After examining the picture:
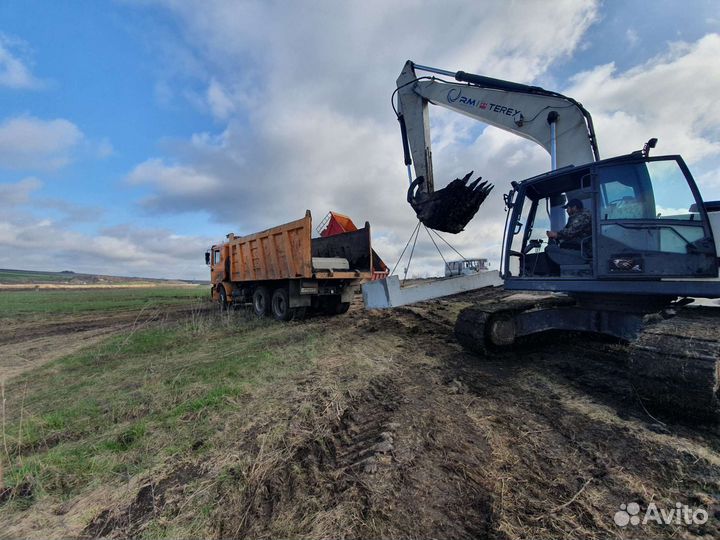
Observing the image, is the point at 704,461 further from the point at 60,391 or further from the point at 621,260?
the point at 60,391

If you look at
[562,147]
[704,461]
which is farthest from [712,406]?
[562,147]

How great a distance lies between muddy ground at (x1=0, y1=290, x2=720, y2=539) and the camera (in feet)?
5.62

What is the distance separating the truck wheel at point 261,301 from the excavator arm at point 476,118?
216 inches

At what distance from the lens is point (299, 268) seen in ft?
26.7

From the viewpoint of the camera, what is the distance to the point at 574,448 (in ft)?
7.73

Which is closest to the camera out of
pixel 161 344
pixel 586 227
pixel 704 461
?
pixel 704 461

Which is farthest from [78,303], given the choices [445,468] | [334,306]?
[445,468]

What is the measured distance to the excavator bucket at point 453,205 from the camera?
5.99 meters

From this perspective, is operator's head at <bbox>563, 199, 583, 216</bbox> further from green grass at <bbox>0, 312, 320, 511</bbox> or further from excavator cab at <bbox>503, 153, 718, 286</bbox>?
green grass at <bbox>0, 312, 320, 511</bbox>

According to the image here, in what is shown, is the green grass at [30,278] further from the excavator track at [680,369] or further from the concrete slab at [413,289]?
the excavator track at [680,369]

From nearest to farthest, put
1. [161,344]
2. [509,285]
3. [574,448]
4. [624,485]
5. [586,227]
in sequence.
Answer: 1. [624,485]
2. [574,448]
3. [586,227]
4. [509,285]
5. [161,344]

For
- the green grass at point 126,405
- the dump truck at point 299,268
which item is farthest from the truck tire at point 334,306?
the green grass at point 126,405

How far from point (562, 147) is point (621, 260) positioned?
2223 mm

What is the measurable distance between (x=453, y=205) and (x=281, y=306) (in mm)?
5444
